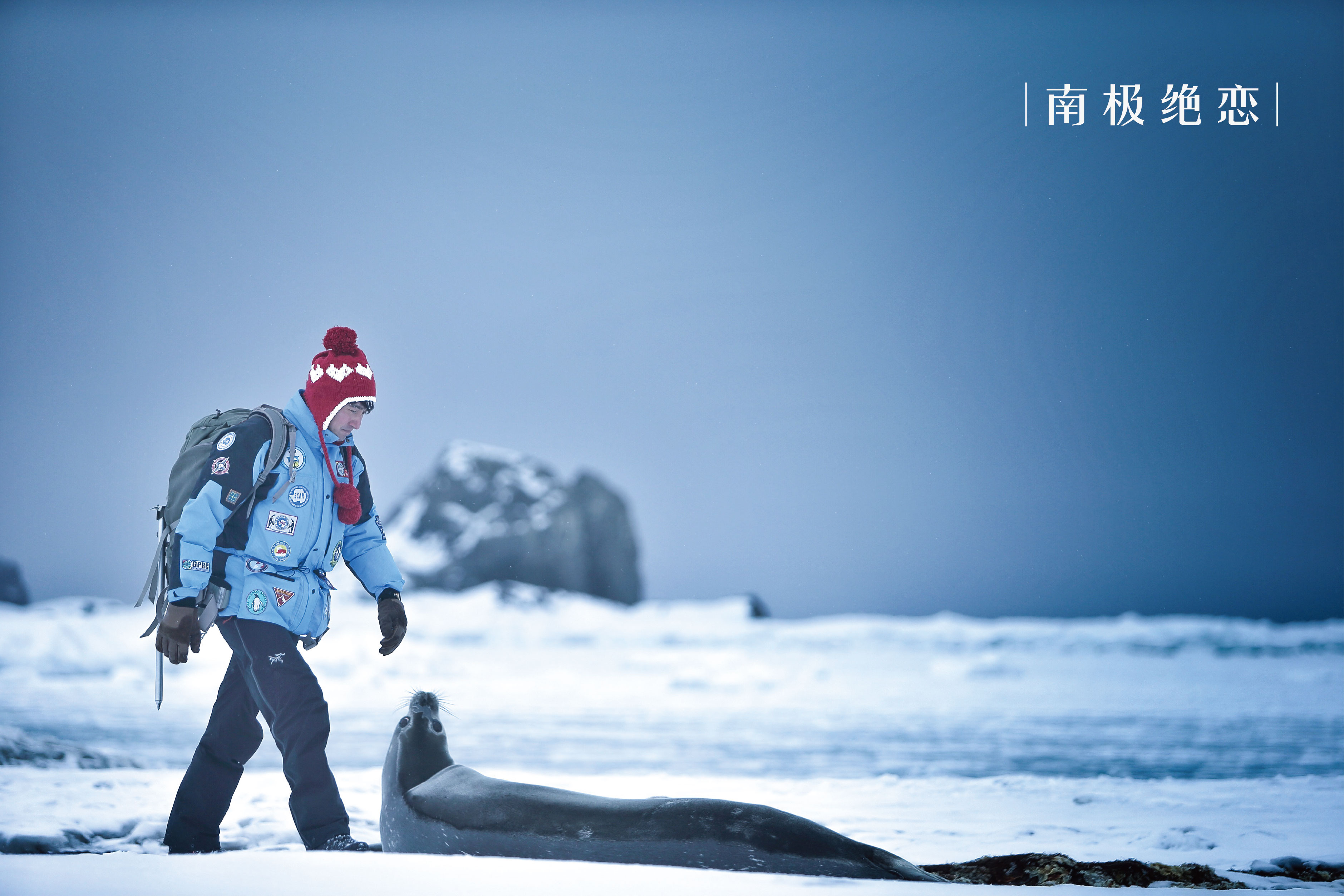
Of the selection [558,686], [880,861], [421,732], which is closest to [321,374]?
[421,732]

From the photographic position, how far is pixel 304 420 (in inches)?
98.9

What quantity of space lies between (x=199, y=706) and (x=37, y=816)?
471 cm

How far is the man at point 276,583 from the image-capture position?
7.45 ft

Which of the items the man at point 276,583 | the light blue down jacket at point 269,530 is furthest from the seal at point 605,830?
the light blue down jacket at point 269,530

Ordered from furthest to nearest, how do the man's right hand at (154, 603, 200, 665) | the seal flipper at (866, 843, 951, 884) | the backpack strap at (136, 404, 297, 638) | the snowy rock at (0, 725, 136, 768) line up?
1. the snowy rock at (0, 725, 136, 768)
2. the backpack strap at (136, 404, 297, 638)
3. the man's right hand at (154, 603, 200, 665)
4. the seal flipper at (866, 843, 951, 884)

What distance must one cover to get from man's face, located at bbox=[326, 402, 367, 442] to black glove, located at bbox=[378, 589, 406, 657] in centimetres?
47

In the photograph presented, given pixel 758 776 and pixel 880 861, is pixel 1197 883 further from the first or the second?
pixel 758 776

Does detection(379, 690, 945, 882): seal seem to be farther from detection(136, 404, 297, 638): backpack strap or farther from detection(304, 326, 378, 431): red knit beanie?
detection(304, 326, 378, 431): red knit beanie

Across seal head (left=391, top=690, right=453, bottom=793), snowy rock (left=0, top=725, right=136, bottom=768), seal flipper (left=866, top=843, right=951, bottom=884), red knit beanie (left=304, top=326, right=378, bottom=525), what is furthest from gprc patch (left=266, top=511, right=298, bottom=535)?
snowy rock (left=0, top=725, right=136, bottom=768)

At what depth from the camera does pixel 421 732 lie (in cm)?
250

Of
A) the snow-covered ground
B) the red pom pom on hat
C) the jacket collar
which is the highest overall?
the red pom pom on hat

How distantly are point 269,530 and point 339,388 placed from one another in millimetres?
394

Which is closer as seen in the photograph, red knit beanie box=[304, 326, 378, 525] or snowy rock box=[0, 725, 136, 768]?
red knit beanie box=[304, 326, 378, 525]

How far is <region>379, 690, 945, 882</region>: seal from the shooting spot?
1999mm
